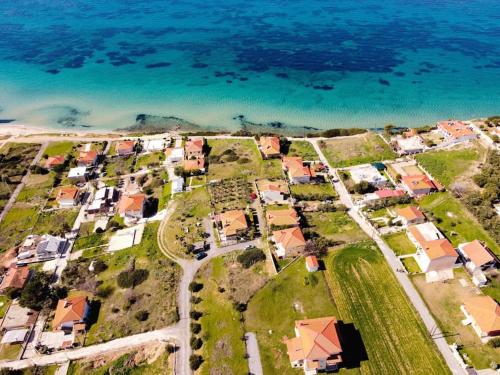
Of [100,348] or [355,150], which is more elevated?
[355,150]

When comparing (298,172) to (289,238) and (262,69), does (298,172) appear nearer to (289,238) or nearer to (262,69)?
(289,238)

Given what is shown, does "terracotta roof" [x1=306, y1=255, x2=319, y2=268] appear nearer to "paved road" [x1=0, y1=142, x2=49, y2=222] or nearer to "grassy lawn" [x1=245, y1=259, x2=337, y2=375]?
"grassy lawn" [x1=245, y1=259, x2=337, y2=375]

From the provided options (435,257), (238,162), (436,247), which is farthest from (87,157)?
(435,257)

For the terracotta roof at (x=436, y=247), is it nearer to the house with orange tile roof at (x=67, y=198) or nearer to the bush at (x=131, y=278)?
the bush at (x=131, y=278)

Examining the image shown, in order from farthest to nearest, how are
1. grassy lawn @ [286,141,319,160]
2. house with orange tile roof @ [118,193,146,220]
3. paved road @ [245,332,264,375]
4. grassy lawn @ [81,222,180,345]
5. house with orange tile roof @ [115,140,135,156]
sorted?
house with orange tile roof @ [115,140,135,156]
grassy lawn @ [286,141,319,160]
house with orange tile roof @ [118,193,146,220]
grassy lawn @ [81,222,180,345]
paved road @ [245,332,264,375]

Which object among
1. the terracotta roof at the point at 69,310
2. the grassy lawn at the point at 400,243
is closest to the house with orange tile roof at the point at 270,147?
the grassy lawn at the point at 400,243

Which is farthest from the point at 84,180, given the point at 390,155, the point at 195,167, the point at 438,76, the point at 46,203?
the point at 438,76

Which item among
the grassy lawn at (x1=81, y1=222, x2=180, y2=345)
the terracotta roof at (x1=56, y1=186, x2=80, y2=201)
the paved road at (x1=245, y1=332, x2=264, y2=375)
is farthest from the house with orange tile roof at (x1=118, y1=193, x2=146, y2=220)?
the paved road at (x1=245, y1=332, x2=264, y2=375)
